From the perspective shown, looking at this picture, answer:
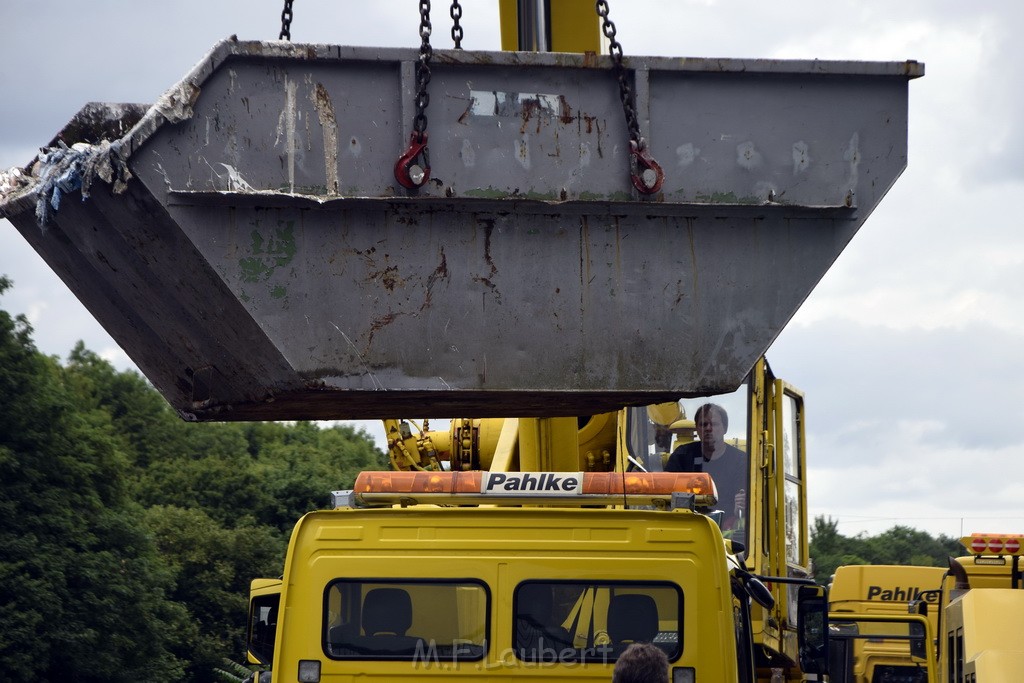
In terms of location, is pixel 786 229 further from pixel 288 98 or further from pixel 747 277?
pixel 288 98

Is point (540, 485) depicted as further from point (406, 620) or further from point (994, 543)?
point (994, 543)

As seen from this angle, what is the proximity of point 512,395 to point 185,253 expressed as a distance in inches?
41.2

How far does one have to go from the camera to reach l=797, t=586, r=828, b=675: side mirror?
6.85 meters

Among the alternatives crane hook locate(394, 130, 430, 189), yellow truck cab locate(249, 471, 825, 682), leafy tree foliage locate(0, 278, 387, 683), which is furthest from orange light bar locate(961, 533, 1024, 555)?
leafy tree foliage locate(0, 278, 387, 683)

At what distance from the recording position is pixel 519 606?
6375 millimetres

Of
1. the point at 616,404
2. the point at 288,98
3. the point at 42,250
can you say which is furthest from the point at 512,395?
the point at 42,250

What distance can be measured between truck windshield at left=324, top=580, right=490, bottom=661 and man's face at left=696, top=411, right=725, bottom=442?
10.8ft

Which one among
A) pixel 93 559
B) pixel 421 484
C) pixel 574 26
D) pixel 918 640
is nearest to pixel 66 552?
pixel 93 559

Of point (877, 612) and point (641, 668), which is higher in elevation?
point (877, 612)

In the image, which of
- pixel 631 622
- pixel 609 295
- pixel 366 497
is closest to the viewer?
pixel 609 295

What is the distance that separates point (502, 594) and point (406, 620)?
0.43 m

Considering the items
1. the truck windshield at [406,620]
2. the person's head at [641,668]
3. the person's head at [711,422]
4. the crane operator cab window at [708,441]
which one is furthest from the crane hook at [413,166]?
the person's head at [711,422]

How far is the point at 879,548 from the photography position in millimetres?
53344

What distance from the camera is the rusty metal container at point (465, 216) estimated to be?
4266 mm
